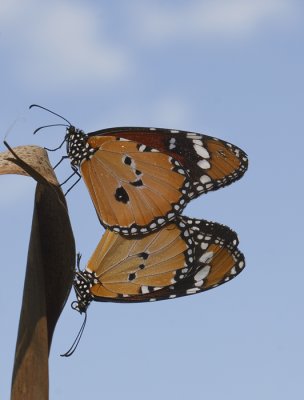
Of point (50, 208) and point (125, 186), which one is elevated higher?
point (125, 186)

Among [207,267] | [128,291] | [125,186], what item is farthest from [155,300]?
[125,186]

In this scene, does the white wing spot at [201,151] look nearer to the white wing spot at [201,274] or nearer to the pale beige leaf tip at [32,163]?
the white wing spot at [201,274]

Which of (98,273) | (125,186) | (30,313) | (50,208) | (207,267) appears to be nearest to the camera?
(30,313)

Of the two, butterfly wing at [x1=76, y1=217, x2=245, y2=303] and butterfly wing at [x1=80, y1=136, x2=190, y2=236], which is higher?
butterfly wing at [x1=80, y1=136, x2=190, y2=236]

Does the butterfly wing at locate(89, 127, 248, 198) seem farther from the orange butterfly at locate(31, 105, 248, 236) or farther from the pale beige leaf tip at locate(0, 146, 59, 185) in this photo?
the pale beige leaf tip at locate(0, 146, 59, 185)

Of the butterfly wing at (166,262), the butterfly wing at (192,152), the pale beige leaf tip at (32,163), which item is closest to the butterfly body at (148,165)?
the butterfly wing at (192,152)

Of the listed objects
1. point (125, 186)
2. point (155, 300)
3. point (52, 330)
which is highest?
point (125, 186)

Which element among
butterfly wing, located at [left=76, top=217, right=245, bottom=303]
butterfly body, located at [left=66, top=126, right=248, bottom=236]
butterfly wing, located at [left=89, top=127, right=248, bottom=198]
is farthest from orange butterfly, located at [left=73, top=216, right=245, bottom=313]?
butterfly wing, located at [left=89, top=127, right=248, bottom=198]

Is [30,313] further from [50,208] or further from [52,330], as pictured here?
[50,208]
